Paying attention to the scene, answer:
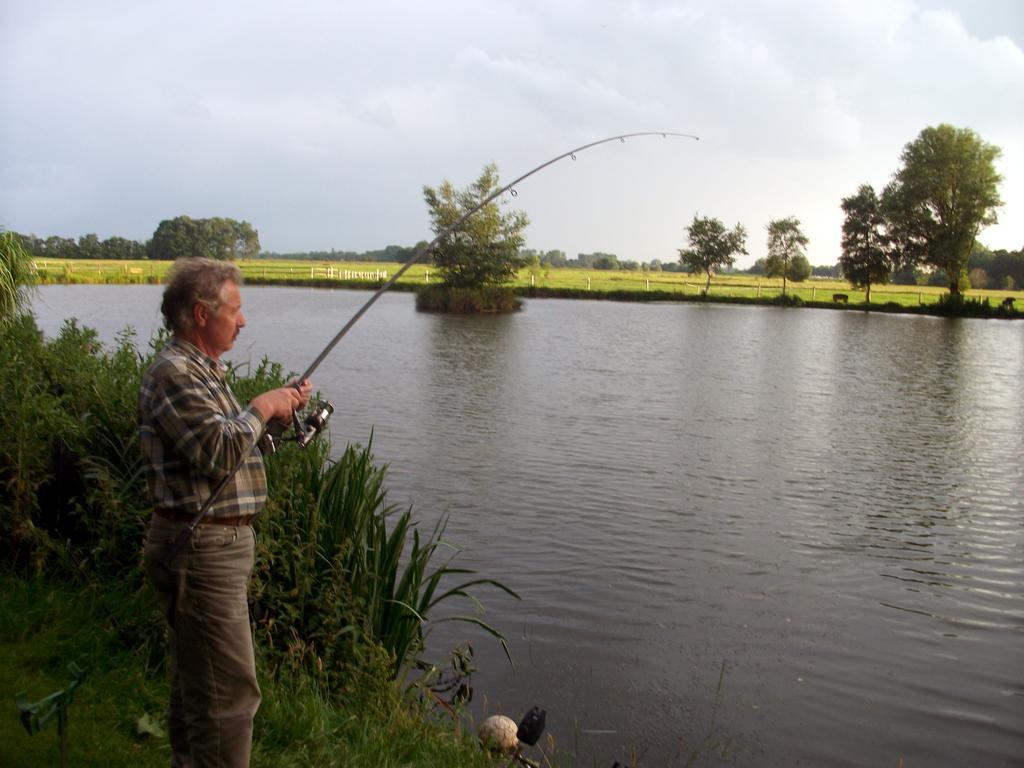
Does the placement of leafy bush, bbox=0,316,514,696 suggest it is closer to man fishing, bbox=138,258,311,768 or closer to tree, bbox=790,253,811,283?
man fishing, bbox=138,258,311,768

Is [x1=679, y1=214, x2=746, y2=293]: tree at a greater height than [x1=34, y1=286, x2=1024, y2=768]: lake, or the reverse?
[x1=679, y1=214, x2=746, y2=293]: tree

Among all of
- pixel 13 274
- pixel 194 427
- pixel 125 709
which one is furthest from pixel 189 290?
pixel 13 274

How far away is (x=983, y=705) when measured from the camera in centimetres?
571

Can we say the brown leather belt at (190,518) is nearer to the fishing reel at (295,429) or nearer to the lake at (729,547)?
the fishing reel at (295,429)

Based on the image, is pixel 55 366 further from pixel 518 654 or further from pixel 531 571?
pixel 531 571

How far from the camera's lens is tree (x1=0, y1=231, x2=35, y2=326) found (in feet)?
31.6

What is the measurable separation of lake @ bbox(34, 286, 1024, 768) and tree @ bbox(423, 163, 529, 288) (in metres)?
27.0

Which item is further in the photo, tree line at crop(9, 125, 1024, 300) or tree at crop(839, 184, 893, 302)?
tree at crop(839, 184, 893, 302)

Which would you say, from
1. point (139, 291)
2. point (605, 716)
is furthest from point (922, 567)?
point (139, 291)

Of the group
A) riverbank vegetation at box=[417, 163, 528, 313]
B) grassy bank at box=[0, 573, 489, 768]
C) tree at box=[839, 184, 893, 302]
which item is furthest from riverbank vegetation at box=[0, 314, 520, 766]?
tree at box=[839, 184, 893, 302]

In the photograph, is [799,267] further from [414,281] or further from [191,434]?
[191,434]

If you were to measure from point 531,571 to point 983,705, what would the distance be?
3565 millimetres

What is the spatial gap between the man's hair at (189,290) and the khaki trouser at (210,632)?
656 mm

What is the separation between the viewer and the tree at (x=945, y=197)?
57.5m
